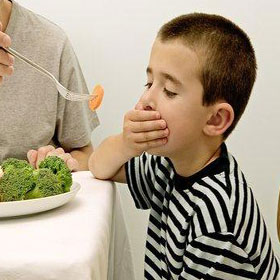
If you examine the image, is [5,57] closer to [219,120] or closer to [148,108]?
[148,108]

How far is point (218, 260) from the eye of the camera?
2.56 ft

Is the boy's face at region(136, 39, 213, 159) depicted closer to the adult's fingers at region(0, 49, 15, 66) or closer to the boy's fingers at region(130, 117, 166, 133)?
the boy's fingers at region(130, 117, 166, 133)

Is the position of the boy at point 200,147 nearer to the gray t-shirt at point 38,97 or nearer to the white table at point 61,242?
the white table at point 61,242

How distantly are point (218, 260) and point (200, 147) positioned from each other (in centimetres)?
22

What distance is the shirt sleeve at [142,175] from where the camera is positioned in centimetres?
104

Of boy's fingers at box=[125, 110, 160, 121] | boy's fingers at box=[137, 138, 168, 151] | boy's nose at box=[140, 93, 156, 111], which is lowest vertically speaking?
boy's fingers at box=[137, 138, 168, 151]

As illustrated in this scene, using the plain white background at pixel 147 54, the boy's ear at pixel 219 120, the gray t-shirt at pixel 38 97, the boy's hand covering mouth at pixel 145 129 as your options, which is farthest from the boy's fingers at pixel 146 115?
the plain white background at pixel 147 54

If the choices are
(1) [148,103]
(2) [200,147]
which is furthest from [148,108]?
(2) [200,147]

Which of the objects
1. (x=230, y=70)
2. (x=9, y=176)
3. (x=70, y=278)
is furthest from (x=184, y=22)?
(x=70, y=278)

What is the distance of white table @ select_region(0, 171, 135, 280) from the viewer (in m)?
0.58

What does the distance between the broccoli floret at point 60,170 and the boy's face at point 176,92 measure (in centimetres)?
17

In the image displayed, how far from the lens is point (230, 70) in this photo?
895 mm

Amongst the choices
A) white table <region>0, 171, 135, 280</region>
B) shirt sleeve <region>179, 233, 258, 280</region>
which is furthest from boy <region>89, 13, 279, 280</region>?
white table <region>0, 171, 135, 280</region>

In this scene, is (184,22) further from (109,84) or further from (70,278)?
(109,84)
